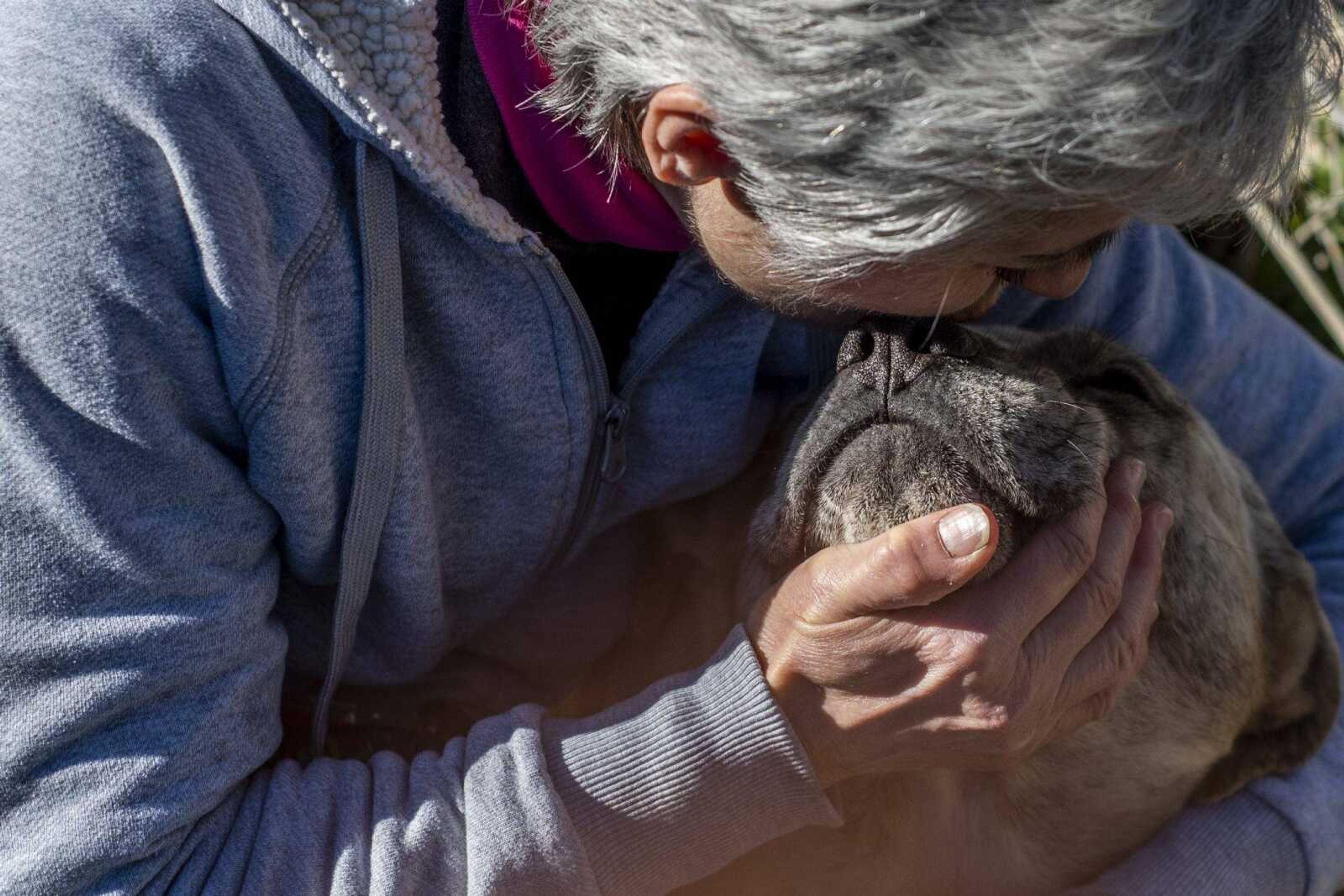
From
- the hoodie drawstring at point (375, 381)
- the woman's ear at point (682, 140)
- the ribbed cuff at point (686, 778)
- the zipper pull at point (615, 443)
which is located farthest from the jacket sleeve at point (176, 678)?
the woman's ear at point (682, 140)

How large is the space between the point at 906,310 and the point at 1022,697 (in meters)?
0.56

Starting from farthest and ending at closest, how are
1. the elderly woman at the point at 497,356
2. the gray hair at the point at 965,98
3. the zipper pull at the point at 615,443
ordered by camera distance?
the zipper pull at the point at 615,443
the elderly woman at the point at 497,356
the gray hair at the point at 965,98

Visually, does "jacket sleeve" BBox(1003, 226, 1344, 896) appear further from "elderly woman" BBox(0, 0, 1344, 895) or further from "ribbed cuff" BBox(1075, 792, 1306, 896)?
"elderly woman" BBox(0, 0, 1344, 895)

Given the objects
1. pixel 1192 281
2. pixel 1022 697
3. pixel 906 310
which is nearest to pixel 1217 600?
pixel 1022 697

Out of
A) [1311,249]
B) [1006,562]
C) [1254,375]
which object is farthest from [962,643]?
[1311,249]

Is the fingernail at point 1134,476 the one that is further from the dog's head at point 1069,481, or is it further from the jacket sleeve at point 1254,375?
the jacket sleeve at point 1254,375

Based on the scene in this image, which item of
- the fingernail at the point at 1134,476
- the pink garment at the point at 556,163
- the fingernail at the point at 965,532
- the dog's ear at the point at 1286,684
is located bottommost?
the dog's ear at the point at 1286,684

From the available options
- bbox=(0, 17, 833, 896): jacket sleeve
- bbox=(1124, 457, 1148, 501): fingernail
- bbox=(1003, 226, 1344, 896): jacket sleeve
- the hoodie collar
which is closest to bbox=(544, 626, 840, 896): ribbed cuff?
bbox=(0, 17, 833, 896): jacket sleeve

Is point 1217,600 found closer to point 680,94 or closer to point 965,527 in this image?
point 965,527

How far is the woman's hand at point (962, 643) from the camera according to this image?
160 cm

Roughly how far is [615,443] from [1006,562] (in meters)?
0.64

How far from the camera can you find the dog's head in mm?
1577

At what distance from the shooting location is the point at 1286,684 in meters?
2.04

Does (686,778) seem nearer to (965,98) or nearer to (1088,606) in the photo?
(1088,606)
